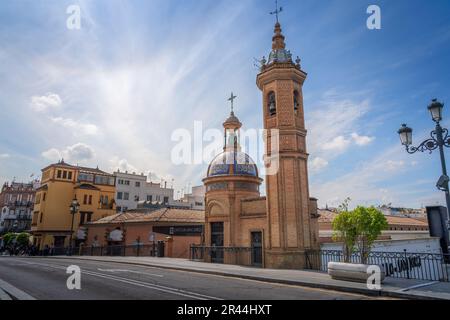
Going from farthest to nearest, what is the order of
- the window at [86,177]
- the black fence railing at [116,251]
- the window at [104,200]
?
the window at [104,200]
the window at [86,177]
the black fence railing at [116,251]

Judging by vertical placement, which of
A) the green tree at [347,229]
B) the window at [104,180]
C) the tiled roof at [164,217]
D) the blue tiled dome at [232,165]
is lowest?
the green tree at [347,229]

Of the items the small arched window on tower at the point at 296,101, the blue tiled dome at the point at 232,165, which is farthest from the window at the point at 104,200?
the small arched window on tower at the point at 296,101

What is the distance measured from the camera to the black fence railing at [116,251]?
27188 millimetres

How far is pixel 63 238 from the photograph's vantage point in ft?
143

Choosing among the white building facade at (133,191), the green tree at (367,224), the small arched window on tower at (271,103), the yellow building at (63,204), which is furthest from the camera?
the white building facade at (133,191)

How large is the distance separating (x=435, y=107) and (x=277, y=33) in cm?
1365

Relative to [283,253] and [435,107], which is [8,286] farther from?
[435,107]

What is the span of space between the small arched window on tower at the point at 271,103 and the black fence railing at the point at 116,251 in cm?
1516

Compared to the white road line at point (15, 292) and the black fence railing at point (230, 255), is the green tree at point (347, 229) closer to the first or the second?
the black fence railing at point (230, 255)
